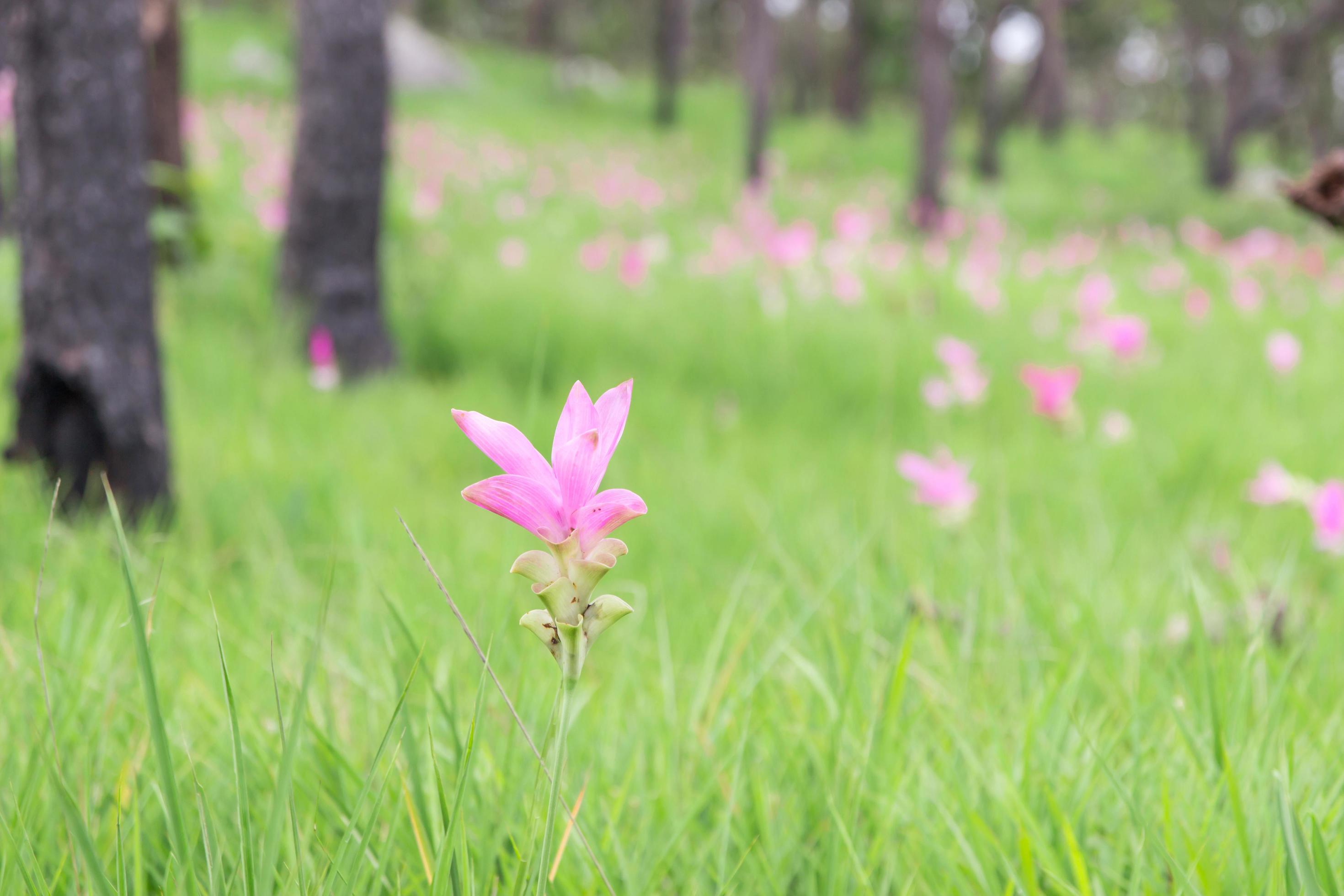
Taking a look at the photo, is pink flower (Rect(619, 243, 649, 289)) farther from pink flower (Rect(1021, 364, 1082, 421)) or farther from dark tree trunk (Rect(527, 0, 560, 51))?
dark tree trunk (Rect(527, 0, 560, 51))

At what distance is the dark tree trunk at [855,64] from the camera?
77.3 feet

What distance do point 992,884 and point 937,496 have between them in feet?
3.27

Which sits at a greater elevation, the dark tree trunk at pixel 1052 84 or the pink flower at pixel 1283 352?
the dark tree trunk at pixel 1052 84

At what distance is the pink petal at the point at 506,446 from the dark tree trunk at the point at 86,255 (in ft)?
5.97

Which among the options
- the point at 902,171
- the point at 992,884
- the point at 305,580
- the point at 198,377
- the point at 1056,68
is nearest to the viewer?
the point at 992,884

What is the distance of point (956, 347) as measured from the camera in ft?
8.68

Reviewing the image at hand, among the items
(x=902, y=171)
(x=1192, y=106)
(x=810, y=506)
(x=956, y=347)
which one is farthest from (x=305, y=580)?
(x=1192, y=106)

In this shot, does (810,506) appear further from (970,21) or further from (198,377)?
(970,21)

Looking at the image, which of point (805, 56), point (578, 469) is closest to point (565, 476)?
point (578, 469)

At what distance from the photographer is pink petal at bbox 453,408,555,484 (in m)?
0.55

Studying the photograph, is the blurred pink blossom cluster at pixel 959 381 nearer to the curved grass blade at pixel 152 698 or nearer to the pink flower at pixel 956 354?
the pink flower at pixel 956 354

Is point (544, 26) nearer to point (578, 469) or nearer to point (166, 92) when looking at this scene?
point (166, 92)

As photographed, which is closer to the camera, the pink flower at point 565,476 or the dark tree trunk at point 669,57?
the pink flower at point 565,476

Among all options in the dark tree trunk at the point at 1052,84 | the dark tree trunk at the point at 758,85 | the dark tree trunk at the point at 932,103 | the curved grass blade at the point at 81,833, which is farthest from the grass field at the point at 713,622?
the dark tree trunk at the point at 1052,84
